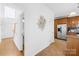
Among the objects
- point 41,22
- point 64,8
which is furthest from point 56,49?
point 64,8

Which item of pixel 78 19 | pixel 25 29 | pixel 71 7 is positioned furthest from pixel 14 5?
pixel 78 19

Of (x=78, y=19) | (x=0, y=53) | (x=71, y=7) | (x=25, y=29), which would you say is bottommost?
(x=0, y=53)

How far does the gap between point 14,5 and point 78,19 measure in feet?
3.15

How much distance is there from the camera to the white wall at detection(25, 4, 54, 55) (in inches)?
55.1

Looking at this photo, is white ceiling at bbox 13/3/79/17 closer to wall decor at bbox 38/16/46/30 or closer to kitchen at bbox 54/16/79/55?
kitchen at bbox 54/16/79/55

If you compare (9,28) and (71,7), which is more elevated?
(71,7)

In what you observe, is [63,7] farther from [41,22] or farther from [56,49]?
[56,49]

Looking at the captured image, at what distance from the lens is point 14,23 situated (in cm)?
141

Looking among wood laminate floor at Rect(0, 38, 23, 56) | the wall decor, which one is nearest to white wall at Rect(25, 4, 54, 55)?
the wall decor

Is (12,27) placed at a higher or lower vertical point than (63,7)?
lower

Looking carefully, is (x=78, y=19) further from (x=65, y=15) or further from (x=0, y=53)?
(x=0, y=53)

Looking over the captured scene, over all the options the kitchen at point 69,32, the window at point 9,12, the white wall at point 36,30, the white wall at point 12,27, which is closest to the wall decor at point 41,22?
the white wall at point 36,30

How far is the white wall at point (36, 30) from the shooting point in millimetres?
1398

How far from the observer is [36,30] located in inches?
56.0
